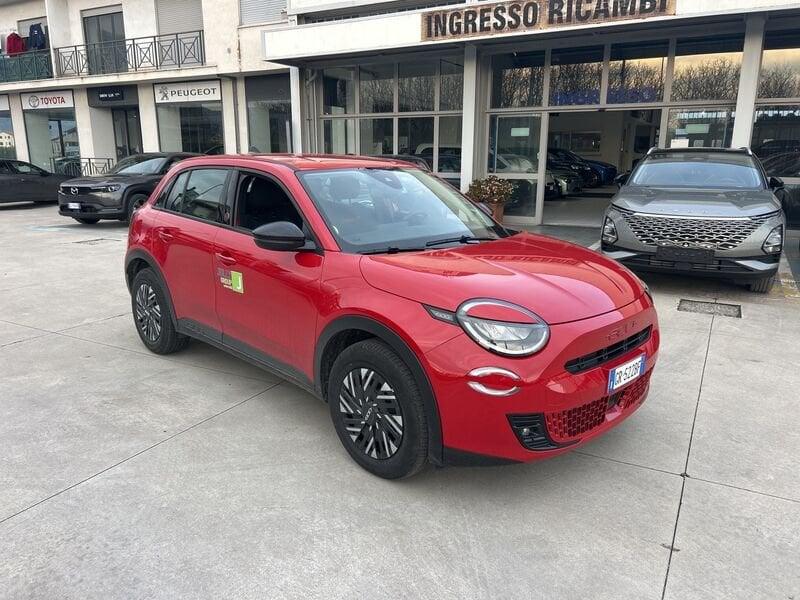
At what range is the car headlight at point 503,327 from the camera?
2.68m

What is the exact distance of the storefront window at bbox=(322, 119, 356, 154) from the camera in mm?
15484

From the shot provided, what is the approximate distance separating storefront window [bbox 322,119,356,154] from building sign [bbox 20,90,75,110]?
12051mm

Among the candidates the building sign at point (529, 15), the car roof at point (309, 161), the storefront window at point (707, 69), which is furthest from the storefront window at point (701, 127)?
the car roof at point (309, 161)

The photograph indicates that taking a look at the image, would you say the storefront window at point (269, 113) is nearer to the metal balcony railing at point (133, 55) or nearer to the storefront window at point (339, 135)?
the storefront window at point (339, 135)

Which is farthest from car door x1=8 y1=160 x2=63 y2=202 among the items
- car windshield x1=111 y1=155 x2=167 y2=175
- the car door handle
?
the car door handle

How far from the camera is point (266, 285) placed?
370 cm

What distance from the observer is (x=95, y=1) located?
2052 cm

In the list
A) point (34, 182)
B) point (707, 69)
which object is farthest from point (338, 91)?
point (34, 182)

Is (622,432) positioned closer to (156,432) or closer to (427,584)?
(427,584)

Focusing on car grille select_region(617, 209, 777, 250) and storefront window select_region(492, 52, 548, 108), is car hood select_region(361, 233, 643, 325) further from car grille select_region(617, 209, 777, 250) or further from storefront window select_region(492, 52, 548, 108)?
storefront window select_region(492, 52, 548, 108)

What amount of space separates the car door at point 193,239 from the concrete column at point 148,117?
56.5 feet

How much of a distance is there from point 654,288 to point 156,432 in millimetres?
5919

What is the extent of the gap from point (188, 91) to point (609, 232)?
16384mm

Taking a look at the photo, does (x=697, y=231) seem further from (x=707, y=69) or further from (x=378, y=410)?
(x=707, y=69)
